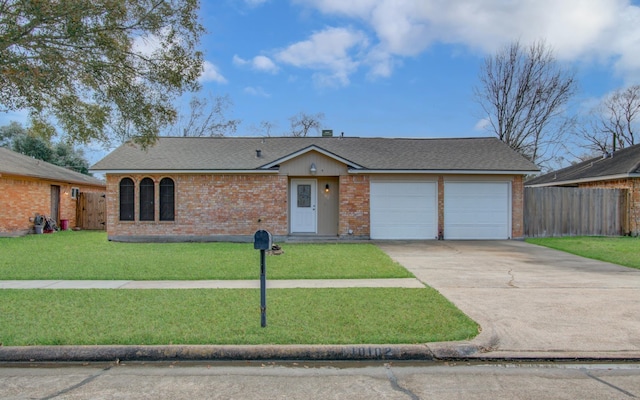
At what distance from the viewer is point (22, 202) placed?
18734mm

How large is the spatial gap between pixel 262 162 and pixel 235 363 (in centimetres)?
1249

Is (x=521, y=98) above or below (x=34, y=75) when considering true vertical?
A: above

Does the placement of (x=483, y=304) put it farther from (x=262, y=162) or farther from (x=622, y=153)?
(x=622, y=153)

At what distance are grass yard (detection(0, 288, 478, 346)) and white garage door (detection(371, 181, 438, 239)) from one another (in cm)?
890

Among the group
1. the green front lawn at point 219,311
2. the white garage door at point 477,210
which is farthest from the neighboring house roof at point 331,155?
the green front lawn at point 219,311

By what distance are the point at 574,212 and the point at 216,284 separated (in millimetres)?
15869

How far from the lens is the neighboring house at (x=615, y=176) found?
57.6ft

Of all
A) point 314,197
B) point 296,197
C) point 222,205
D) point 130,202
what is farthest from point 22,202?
point 314,197

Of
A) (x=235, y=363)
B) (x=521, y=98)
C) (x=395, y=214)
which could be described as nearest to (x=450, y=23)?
(x=395, y=214)

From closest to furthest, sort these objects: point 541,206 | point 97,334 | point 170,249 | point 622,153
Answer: point 97,334, point 170,249, point 541,206, point 622,153

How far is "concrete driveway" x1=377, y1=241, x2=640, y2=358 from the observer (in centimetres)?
480

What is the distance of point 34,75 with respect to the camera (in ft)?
25.6

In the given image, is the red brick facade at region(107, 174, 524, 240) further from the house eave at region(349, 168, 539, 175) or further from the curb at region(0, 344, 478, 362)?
the curb at region(0, 344, 478, 362)

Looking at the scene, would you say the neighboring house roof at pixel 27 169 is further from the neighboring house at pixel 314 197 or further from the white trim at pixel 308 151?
the white trim at pixel 308 151
